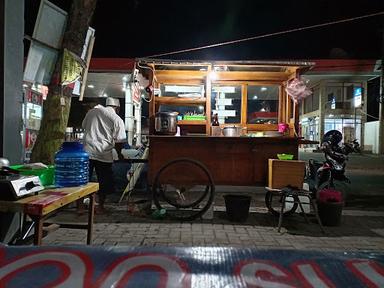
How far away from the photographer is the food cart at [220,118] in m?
7.14

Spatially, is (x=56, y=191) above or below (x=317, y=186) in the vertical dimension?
above

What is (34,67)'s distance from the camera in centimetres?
593

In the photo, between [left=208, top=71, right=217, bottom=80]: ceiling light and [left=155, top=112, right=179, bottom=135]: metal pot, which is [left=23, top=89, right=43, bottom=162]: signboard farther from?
[left=208, top=71, right=217, bottom=80]: ceiling light

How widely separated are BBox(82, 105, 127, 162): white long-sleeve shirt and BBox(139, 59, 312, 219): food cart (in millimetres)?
766

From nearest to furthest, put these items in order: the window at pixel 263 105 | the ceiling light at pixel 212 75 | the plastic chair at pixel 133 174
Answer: the ceiling light at pixel 212 75
the plastic chair at pixel 133 174
the window at pixel 263 105

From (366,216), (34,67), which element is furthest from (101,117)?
(366,216)

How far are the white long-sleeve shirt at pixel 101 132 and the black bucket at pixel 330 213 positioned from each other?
153 inches

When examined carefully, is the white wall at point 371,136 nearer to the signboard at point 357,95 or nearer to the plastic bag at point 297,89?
the signboard at point 357,95

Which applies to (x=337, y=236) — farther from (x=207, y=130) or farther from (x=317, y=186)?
(x=207, y=130)

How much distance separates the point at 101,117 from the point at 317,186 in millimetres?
4741

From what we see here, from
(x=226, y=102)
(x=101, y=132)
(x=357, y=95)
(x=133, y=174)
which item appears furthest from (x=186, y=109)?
(x=357, y=95)

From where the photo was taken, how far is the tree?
658cm

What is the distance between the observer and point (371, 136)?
29.1 meters

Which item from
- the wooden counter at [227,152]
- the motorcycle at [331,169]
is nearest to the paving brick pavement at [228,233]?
the wooden counter at [227,152]
